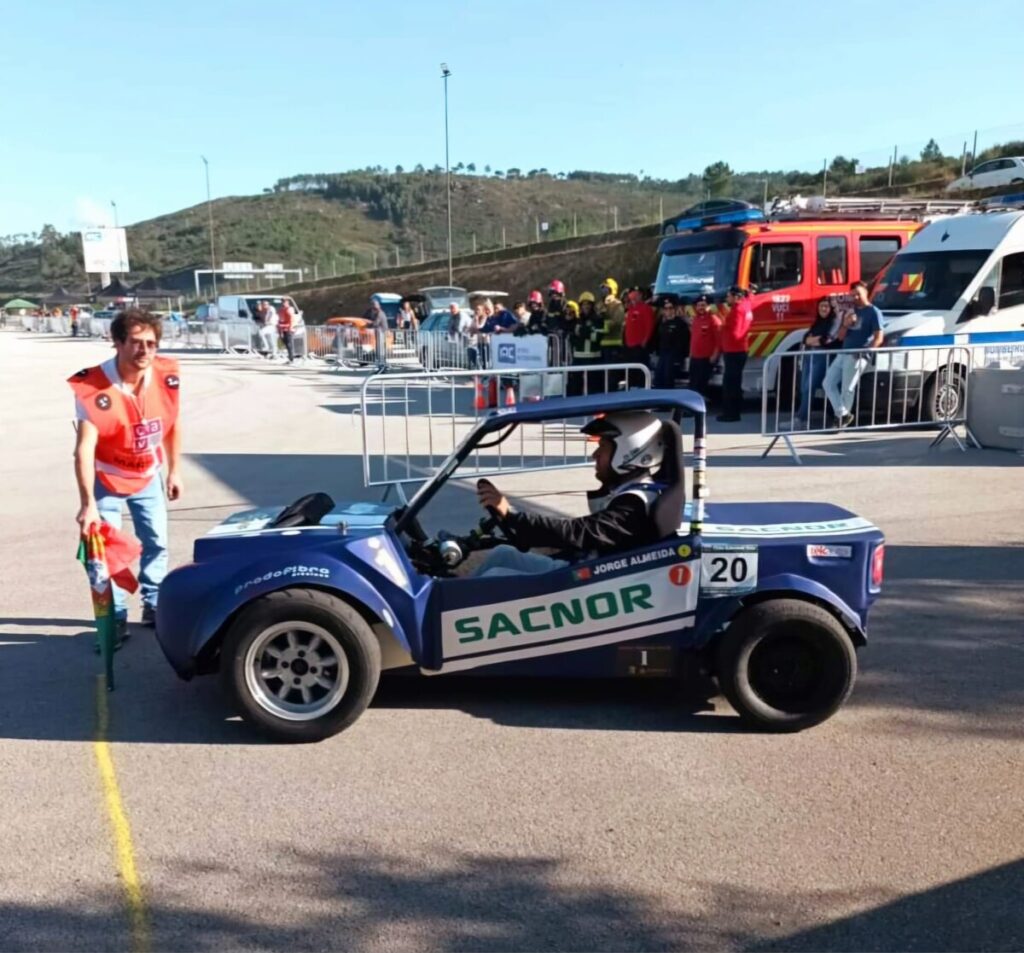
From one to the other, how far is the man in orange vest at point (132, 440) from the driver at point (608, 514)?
202 cm

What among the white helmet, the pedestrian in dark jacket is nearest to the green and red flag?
the white helmet

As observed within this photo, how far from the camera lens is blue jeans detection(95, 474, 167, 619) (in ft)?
17.5

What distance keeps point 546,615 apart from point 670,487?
779 millimetres

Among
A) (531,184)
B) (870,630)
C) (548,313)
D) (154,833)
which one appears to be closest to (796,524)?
(870,630)

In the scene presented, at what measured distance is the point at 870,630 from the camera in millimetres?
5461

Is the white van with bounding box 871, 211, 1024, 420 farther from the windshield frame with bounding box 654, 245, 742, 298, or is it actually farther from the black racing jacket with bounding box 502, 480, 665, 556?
the black racing jacket with bounding box 502, 480, 665, 556

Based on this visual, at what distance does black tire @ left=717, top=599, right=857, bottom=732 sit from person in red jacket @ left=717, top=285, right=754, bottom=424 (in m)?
9.66

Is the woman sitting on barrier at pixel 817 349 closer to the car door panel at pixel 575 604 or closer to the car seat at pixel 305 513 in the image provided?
the car door panel at pixel 575 604

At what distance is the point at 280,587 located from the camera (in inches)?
160

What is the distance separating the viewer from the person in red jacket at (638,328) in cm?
1495

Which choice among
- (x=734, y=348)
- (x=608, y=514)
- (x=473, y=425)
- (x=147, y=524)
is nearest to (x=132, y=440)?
(x=147, y=524)

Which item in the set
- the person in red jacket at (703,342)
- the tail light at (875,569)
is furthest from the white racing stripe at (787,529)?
the person in red jacket at (703,342)

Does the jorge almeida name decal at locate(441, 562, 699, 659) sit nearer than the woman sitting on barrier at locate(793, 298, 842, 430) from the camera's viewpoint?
Yes

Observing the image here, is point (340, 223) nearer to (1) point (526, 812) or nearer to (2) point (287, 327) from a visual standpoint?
(2) point (287, 327)
